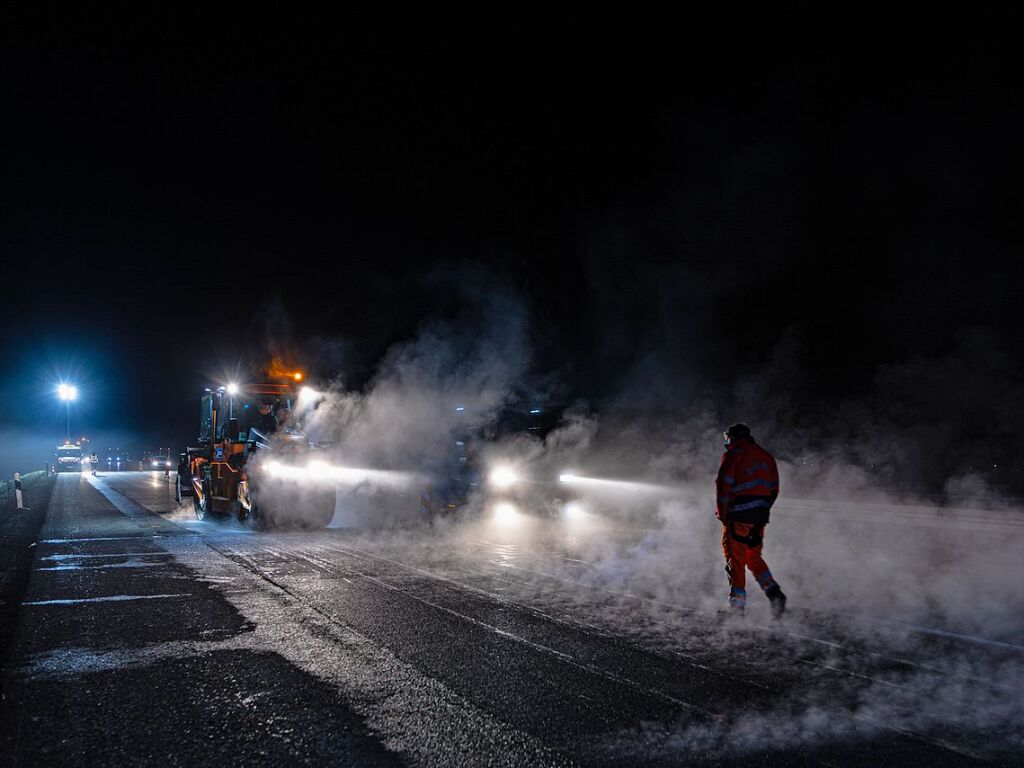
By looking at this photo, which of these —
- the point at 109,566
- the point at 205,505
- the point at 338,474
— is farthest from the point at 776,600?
the point at 205,505

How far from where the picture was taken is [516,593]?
7.09 m

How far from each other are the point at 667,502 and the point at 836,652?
11576mm

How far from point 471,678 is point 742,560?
9.16 ft

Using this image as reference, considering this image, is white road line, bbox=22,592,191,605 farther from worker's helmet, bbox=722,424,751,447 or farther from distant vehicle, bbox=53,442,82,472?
distant vehicle, bbox=53,442,82,472

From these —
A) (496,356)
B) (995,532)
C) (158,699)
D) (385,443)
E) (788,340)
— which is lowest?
(158,699)

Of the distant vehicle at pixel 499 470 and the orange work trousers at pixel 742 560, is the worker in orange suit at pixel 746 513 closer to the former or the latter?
the orange work trousers at pixel 742 560

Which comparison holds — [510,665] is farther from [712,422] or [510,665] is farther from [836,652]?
[712,422]

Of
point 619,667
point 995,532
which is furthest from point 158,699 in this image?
point 995,532

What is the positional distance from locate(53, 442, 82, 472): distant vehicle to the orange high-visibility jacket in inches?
2440

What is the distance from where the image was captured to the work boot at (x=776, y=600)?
20.2 feet

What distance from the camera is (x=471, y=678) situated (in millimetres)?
4516

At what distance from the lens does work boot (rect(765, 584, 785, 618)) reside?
6.16 metres

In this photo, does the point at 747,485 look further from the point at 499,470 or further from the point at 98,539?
the point at 499,470

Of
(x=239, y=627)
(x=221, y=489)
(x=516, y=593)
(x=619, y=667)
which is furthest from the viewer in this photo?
(x=221, y=489)
